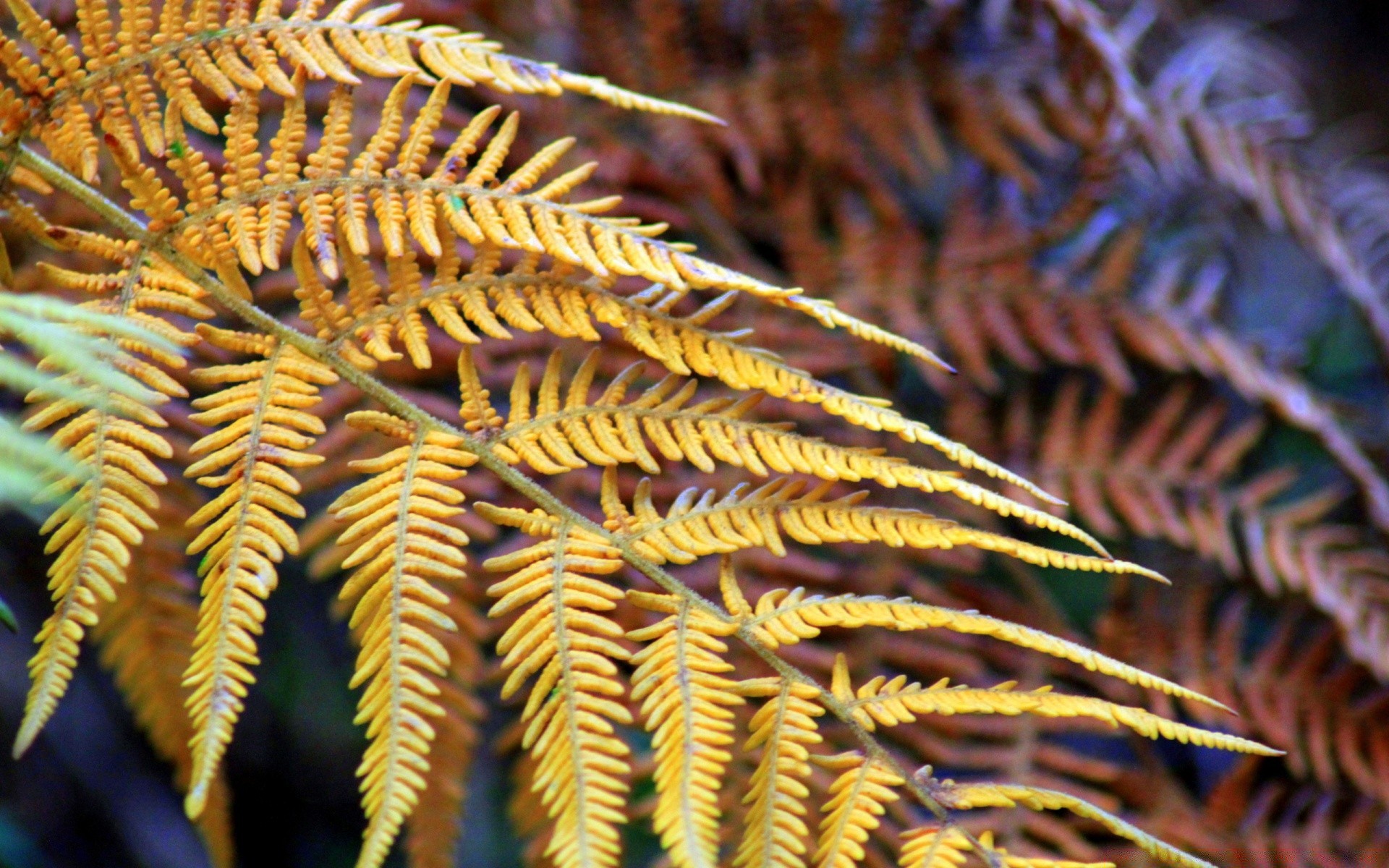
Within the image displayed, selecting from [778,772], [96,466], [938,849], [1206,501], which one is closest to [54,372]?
[96,466]

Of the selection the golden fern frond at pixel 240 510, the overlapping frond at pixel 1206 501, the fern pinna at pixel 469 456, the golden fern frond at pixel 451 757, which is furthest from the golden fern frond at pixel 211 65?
the overlapping frond at pixel 1206 501

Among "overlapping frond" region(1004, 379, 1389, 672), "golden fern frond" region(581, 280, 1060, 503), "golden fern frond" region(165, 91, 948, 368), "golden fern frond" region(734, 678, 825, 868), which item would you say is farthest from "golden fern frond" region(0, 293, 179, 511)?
"overlapping frond" region(1004, 379, 1389, 672)

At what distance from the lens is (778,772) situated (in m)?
0.75

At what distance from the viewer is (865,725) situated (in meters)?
0.79

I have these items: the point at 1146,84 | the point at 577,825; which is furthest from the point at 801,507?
the point at 1146,84

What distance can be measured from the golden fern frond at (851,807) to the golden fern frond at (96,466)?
602 mm

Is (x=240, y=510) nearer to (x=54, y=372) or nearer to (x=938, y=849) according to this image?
(x=54, y=372)

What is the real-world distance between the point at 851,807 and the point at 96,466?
0.69m

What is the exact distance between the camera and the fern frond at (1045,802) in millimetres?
734

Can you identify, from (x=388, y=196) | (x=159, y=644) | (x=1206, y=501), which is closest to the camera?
(x=388, y=196)

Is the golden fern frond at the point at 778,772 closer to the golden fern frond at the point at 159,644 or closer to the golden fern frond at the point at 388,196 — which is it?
the golden fern frond at the point at 388,196

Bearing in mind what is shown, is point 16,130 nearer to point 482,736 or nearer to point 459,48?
point 459,48

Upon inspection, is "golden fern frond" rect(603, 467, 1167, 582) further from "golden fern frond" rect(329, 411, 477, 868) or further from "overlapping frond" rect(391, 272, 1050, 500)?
"golden fern frond" rect(329, 411, 477, 868)

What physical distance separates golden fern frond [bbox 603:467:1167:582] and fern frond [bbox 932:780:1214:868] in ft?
0.64
